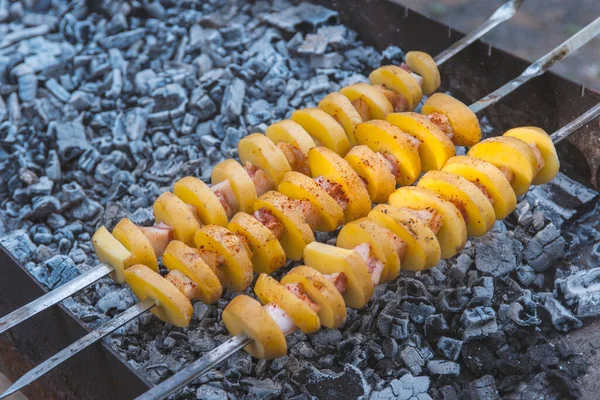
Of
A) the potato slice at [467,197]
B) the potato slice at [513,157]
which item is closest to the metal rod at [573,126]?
the potato slice at [513,157]

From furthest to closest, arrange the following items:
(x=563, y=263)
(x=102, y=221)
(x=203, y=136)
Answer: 1. (x=203, y=136)
2. (x=102, y=221)
3. (x=563, y=263)

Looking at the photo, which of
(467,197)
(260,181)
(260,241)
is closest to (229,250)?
(260,241)

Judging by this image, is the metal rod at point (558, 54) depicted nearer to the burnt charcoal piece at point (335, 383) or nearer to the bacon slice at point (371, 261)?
the bacon slice at point (371, 261)

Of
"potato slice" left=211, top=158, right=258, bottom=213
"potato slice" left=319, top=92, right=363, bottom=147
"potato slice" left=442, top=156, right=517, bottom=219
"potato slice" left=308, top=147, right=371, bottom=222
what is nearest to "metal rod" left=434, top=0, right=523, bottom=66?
"potato slice" left=319, top=92, right=363, bottom=147

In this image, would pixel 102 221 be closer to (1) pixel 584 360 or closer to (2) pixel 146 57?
(2) pixel 146 57

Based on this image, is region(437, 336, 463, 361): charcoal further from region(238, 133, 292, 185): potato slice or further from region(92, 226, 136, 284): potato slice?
region(92, 226, 136, 284): potato slice

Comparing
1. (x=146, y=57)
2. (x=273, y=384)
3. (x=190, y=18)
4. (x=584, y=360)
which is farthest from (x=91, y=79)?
(x=584, y=360)
